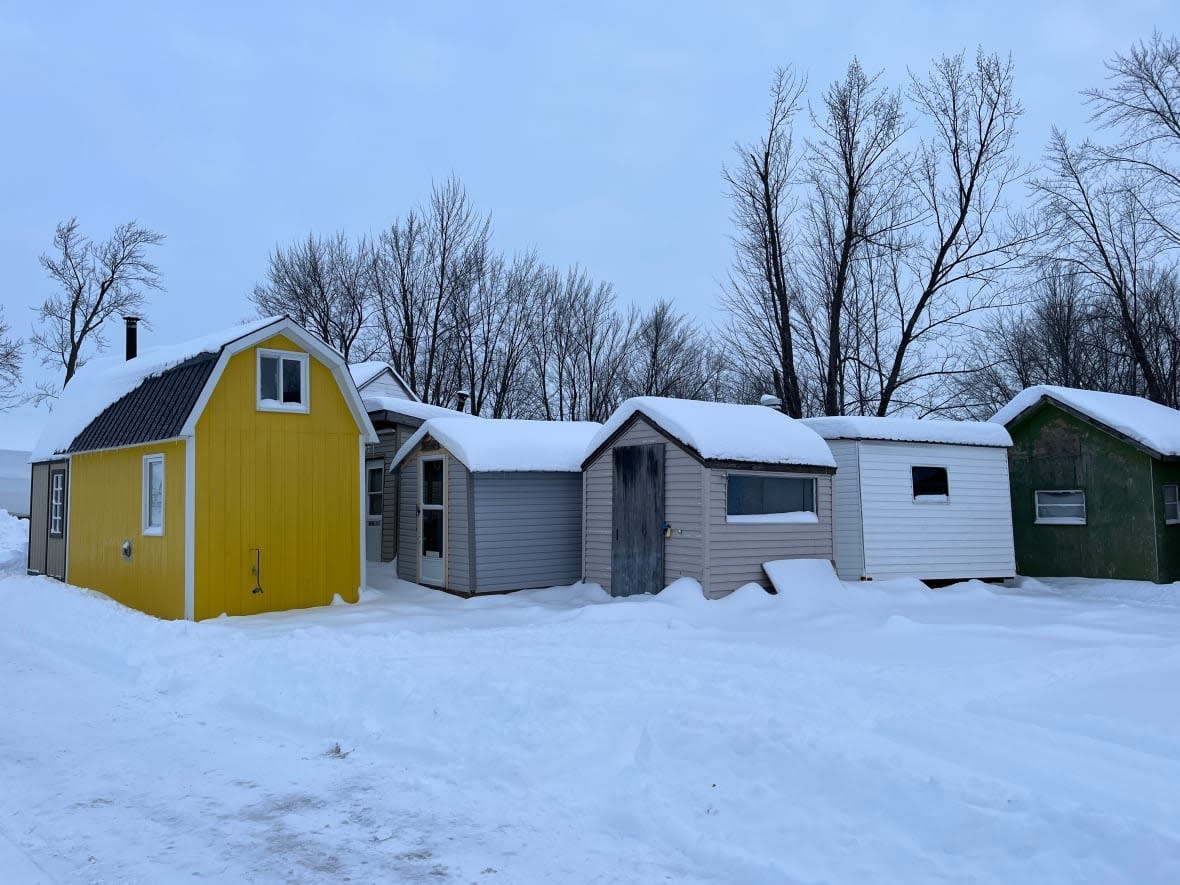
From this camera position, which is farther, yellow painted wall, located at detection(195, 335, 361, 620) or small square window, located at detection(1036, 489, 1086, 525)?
small square window, located at detection(1036, 489, 1086, 525)

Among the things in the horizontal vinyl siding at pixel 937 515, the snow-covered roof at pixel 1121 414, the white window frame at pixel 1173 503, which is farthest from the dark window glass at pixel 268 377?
the white window frame at pixel 1173 503

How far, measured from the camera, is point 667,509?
13453mm

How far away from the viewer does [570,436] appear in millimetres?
16734

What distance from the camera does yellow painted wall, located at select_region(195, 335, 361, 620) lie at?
1262cm

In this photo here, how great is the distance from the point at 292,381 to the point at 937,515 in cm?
1145

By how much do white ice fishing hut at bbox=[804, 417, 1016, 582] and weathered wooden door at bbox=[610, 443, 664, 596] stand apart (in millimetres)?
3653

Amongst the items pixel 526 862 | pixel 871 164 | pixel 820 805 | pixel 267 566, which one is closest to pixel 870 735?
pixel 820 805

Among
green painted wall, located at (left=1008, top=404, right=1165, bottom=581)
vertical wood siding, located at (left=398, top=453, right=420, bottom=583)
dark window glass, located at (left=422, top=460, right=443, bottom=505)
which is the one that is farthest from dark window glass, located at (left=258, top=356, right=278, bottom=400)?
green painted wall, located at (left=1008, top=404, right=1165, bottom=581)

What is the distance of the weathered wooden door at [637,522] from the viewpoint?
534 inches

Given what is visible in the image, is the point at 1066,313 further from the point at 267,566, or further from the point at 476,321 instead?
the point at 267,566

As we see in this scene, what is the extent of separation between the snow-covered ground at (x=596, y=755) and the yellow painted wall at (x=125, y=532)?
2206 millimetres

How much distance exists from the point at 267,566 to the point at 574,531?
5.31 meters

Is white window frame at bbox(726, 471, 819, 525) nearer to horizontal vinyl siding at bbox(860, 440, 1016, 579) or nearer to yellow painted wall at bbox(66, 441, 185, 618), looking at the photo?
horizontal vinyl siding at bbox(860, 440, 1016, 579)

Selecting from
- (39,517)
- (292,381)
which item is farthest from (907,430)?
(39,517)
